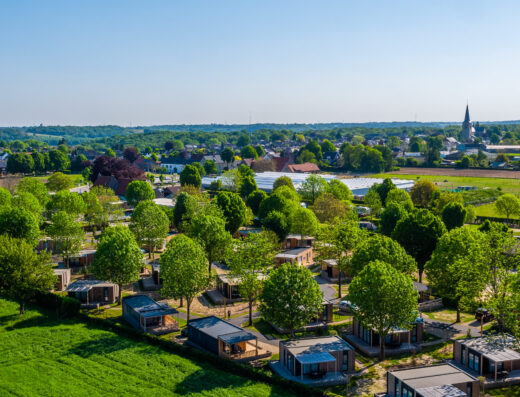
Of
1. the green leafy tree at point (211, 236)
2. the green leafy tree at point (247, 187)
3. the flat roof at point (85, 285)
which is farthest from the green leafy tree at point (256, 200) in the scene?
the flat roof at point (85, 285)

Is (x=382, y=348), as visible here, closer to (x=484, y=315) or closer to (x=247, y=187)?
(x=484, y=315)

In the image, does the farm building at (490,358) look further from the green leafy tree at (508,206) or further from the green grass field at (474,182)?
the green grass field at (474,182)

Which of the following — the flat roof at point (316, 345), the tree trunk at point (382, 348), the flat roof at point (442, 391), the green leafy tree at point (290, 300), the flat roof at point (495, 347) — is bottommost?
the tree trunk at point (382, 348)

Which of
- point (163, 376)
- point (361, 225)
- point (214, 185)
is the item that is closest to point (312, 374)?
point (163, 376)

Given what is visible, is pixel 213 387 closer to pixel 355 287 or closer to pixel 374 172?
pixel 355 287

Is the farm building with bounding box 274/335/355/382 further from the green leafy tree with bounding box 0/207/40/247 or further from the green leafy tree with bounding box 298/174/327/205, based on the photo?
the green leafy tree with bounding box 298/174/327/205
